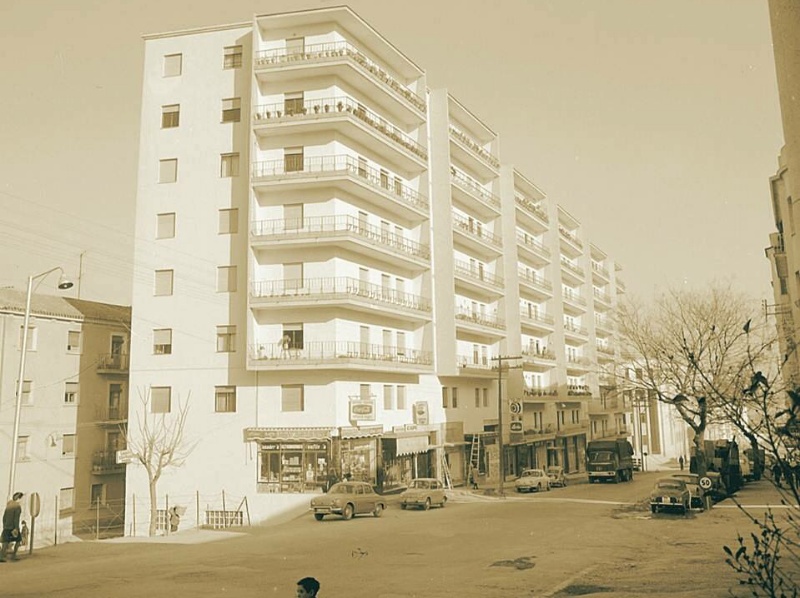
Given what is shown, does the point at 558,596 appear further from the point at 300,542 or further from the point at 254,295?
the point at 254,295

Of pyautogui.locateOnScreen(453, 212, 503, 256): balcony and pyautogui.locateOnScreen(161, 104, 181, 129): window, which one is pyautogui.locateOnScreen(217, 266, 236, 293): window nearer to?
pyautogui.locateOnScreen(161, 104, 181, 129): window

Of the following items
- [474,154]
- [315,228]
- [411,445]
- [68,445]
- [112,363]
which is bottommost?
[411,445]

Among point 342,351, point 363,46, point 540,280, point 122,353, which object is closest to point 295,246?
point 342,351

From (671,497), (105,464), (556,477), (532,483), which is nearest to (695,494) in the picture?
(671,497)

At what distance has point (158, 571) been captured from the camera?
55.2ft

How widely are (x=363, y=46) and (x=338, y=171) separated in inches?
376

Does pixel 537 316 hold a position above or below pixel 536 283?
below

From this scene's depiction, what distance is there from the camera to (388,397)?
40844 mm

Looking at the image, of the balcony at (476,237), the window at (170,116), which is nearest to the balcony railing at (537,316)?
the balcony at (476,237)

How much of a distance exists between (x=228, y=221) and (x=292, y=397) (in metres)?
10.3

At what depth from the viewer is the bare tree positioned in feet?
122

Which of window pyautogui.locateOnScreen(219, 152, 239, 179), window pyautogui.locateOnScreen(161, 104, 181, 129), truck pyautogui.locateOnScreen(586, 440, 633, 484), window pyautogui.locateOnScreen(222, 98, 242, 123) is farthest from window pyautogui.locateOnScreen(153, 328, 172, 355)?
truck pyautogui.locateOnScreen(586, 440, 633, 484)

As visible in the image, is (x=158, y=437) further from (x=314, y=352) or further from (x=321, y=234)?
(x=321, y=234)

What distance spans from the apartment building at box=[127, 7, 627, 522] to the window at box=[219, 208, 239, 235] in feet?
0.28
